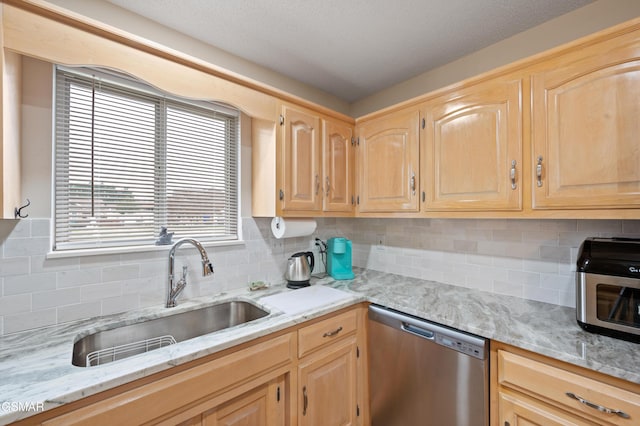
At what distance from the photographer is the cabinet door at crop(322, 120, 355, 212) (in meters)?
1.97

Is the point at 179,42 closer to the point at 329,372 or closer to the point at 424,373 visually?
the point at 329,372

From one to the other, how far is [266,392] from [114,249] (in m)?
1.03

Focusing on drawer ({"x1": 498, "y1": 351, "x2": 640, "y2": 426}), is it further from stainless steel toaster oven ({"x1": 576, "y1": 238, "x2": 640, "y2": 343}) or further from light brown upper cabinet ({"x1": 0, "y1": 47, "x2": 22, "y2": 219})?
light brown upper cabinet ({"x1": 0, "y1": 47, "x2": 22, "y2": 219})

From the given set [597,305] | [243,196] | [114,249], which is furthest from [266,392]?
[597,305]

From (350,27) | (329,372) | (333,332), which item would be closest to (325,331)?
(333,332)

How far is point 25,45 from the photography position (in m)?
0.97

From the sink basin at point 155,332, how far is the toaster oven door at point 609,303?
4.77 feet

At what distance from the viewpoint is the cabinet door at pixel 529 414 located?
3.32 ft

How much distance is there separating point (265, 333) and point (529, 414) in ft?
3.68

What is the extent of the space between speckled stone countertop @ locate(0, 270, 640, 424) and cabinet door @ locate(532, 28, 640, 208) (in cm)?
57

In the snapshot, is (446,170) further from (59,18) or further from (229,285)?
(59,18)

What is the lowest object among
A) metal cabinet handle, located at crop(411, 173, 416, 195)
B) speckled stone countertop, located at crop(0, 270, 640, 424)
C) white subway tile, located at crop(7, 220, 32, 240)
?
speckled stone countertop, located at crop(0, 270, 640, 424)

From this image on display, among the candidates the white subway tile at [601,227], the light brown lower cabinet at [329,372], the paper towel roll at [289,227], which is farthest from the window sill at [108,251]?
the white subway tile at [601,227]

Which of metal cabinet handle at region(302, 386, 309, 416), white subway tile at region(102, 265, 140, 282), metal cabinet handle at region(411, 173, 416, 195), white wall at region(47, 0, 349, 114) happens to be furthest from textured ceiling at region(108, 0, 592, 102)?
metal cabinet handle at region(302, 386, 309, 416)
